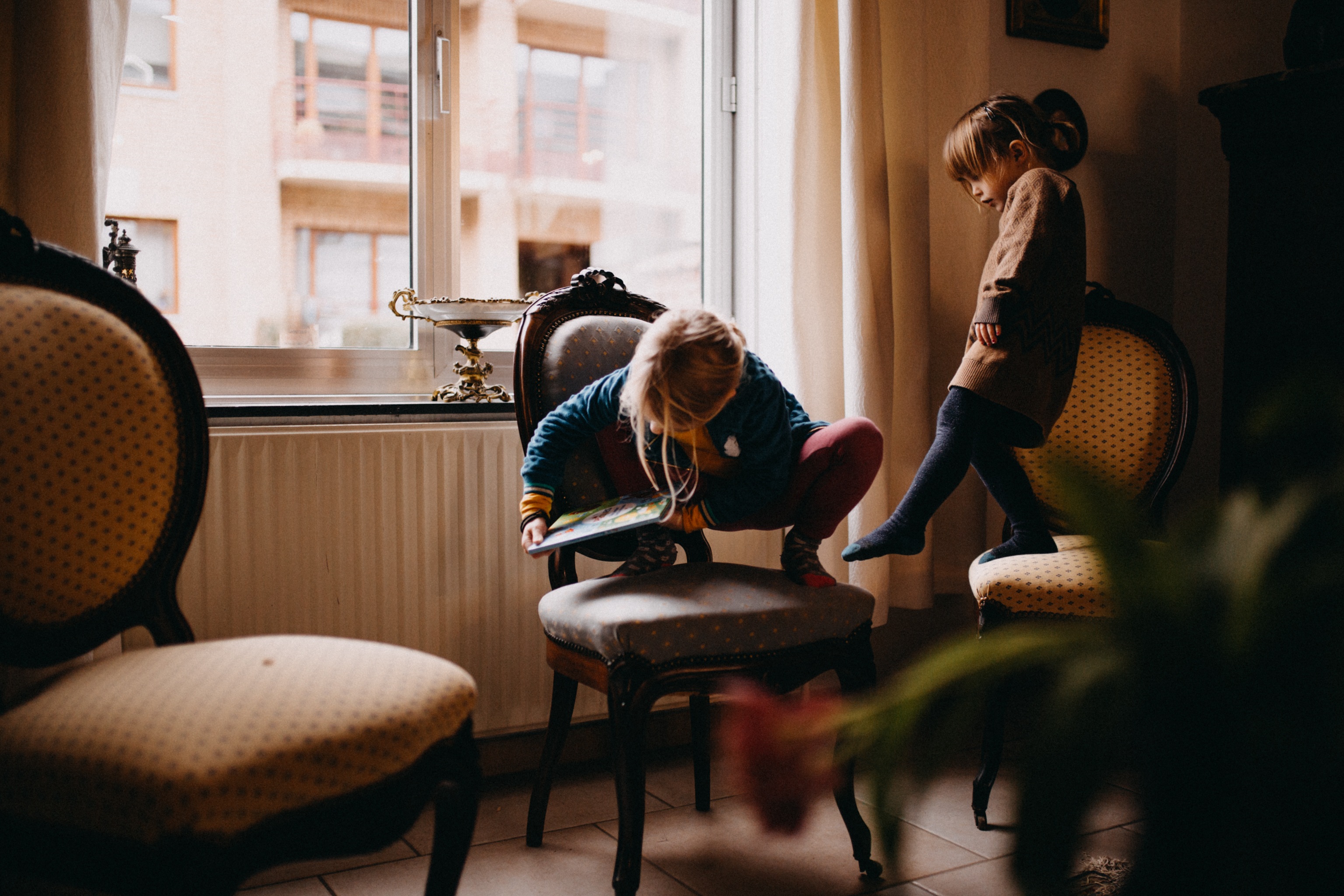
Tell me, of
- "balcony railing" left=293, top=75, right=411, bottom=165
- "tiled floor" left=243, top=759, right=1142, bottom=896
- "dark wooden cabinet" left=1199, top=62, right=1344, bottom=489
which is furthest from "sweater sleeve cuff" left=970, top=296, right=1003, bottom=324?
"balcony railing" left=293, top=75, right=411, bottom=165

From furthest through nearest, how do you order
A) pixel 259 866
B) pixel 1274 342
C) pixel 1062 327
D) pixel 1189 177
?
pixel 1189 177
pixel 1274 342
pixel 1062 327
pixel 259 866

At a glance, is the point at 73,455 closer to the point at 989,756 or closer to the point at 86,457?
the point at 86,457

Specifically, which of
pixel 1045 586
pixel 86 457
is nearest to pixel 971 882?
pixel 1045 586

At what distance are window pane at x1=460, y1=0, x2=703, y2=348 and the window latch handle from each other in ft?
0.15

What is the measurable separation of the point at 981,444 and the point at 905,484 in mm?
262

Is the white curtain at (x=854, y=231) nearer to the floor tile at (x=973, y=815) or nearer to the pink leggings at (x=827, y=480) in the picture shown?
the floor tile at (x=973, y=815)

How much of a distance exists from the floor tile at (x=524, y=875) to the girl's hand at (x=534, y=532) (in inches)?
19.7

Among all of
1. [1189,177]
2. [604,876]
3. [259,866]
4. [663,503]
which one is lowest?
[604,876]

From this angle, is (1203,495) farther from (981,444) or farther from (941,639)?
(981,444)

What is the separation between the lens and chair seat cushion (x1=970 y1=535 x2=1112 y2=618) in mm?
1516

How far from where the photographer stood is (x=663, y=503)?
1321mm

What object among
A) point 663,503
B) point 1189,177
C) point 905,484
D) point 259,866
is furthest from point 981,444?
point 259,866

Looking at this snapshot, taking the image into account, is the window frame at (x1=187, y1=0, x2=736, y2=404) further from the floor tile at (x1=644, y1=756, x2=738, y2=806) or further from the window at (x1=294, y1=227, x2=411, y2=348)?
the floor tile at (x1=644, y1=756, x2=738, y2=806)

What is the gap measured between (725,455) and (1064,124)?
5.14 feet
